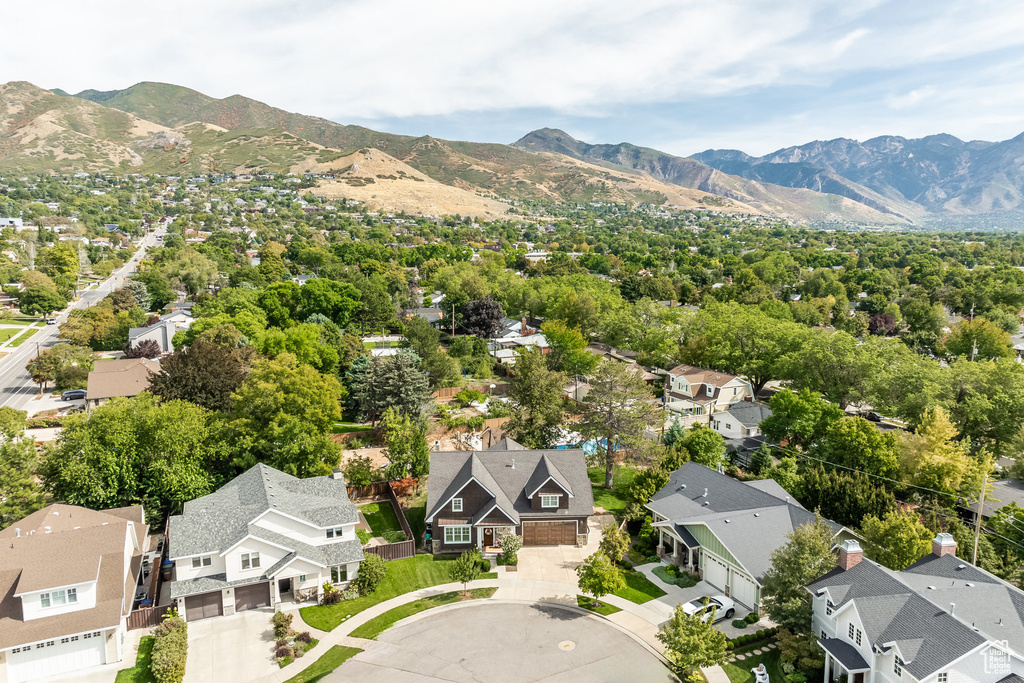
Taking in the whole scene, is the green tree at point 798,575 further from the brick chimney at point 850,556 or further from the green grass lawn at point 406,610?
the green grass lawn at point 406,610

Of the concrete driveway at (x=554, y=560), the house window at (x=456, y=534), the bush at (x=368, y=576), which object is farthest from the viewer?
the house window at (x=456, y=534)

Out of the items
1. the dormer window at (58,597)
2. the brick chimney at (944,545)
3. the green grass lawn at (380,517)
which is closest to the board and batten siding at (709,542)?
the brick chimney at (944,545)

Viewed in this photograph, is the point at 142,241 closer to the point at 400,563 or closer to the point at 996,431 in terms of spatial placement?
the point at 400,563

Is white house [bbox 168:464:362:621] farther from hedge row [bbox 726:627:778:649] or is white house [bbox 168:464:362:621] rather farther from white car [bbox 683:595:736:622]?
hedge row [bbox 726:627:778:649]

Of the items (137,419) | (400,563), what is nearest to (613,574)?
(400,563)

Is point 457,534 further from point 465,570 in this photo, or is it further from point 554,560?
point 554,560
